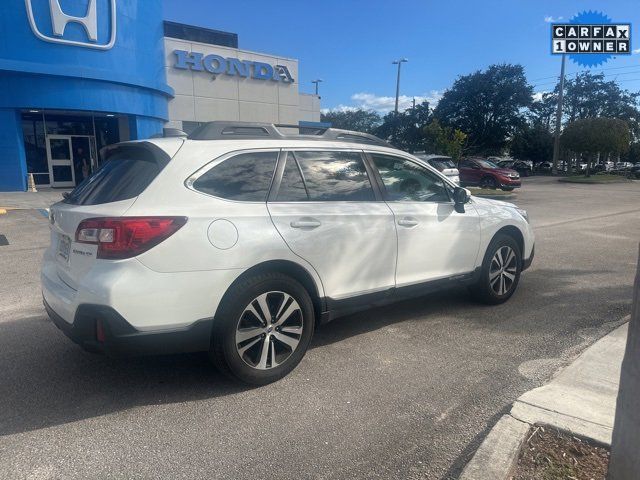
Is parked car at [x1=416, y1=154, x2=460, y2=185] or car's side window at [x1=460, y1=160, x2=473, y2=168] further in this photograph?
car's side window at [x1=460, y1=160, x2=473, y2=168]

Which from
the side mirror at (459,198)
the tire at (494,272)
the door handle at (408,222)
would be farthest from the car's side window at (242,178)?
the tire at (494,272)

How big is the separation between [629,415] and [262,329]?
2222mm

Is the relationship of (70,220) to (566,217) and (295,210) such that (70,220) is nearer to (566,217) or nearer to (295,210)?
(295,210)

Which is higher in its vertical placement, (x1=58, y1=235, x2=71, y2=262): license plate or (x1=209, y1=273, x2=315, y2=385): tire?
(x1=58, y1=235, x2=71, y2=262): license plate

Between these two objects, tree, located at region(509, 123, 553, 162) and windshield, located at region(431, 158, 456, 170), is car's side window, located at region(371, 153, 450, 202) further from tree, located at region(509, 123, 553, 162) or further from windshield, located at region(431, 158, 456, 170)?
tree, located at region(509, 123, 553, 162)

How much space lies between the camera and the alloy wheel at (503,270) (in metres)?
5.30

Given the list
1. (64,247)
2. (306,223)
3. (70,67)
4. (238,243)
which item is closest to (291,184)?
(306,223)

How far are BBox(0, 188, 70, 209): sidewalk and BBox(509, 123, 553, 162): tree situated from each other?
53360 millimetres

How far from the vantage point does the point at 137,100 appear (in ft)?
72.9

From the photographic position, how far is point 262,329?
3510 millimetres

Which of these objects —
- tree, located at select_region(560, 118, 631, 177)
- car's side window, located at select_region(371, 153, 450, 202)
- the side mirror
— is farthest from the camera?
tree, located at select_region(560, 118, 631, 177)

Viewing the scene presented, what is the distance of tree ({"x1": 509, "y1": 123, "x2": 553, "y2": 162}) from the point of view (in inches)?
2355

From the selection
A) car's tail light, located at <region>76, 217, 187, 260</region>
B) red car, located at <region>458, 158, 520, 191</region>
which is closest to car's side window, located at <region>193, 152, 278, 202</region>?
car's tail light, located at <region>76, 217, 187, 260</region>

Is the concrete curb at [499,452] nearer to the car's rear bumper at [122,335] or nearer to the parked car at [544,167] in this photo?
the car's rear bumper at [122,335]
